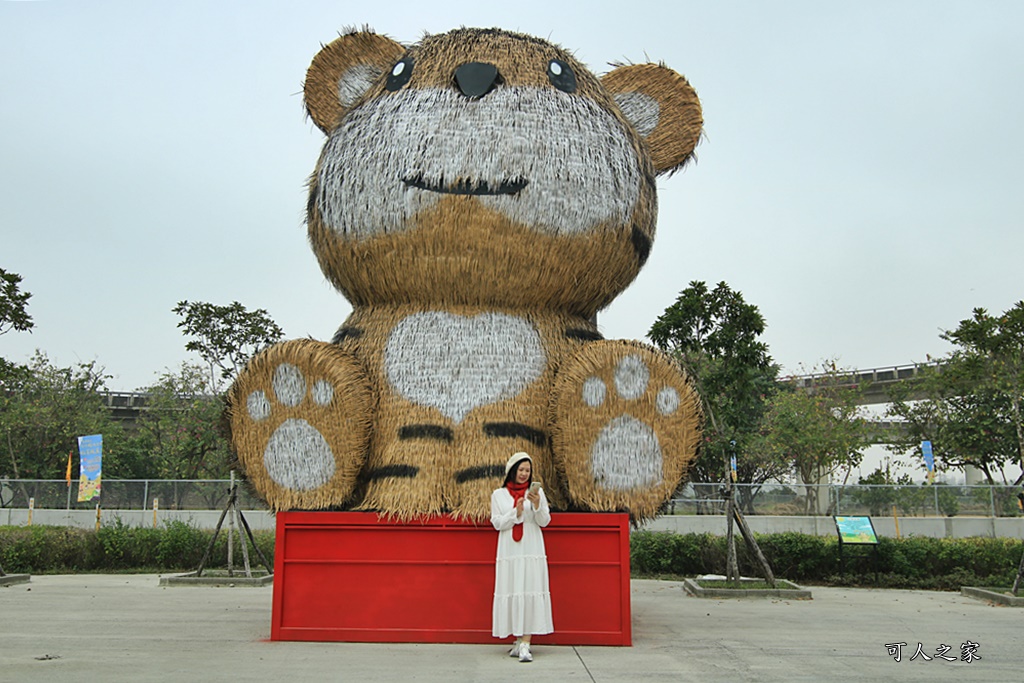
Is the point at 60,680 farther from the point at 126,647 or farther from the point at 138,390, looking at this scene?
the point at 138,390

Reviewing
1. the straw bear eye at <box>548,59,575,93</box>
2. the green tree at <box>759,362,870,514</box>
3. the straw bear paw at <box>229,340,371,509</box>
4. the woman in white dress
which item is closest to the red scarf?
the woman in white dress

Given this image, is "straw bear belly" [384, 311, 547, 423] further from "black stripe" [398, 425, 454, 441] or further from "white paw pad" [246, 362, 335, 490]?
"white paw pad" [246, 362, 335, 490]

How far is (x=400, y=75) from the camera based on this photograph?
250 inches

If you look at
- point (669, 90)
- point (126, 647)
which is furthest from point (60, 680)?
point (669, 90)

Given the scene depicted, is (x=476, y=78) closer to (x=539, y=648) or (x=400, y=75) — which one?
(x=400, y=75)

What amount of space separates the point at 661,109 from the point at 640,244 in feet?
4.24

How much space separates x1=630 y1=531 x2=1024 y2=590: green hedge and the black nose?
8.24m

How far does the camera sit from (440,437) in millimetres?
5734

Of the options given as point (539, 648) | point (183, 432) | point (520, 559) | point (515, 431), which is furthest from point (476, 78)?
point (183, 432)

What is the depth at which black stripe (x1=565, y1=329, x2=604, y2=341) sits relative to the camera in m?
6.30

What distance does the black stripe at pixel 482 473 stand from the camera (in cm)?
→ 568

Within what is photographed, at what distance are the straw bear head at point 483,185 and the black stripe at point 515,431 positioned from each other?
0.88 metres

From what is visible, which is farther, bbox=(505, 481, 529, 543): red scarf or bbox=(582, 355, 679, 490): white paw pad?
bbox=(582, 355, 679, 490): white paw pad

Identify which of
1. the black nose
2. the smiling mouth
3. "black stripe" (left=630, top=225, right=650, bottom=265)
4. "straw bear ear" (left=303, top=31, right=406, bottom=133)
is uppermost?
"straw bear ear" (left=303, top=31, right=406, bottom=133)
